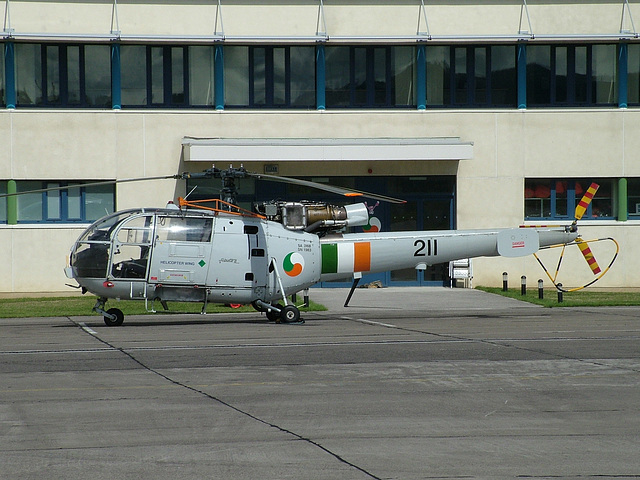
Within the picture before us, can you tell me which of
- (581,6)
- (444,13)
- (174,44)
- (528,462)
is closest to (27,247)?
(174,44)

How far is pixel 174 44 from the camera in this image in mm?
30484

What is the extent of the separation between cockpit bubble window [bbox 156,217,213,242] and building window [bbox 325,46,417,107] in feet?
43.7

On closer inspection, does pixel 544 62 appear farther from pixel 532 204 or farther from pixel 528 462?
pixel 528 462

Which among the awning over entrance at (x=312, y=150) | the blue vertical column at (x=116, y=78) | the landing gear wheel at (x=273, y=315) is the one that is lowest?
the landing gear wheel at (x=273, y=315)

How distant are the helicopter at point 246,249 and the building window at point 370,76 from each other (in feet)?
37.6

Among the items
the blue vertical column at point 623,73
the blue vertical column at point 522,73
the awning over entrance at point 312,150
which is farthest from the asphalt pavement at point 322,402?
the blue vertical column at point 623,73

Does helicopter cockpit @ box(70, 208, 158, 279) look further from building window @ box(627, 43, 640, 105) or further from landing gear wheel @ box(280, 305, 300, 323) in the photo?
building window @ box(627, 43, 640, 105)

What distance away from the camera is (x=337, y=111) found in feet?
101

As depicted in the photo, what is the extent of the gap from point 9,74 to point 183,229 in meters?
14.5

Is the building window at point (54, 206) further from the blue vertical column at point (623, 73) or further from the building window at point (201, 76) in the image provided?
A: the blue vertical column at point (623, 73)

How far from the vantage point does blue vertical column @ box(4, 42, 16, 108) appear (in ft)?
98.7

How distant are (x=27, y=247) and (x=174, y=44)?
8.52 metres

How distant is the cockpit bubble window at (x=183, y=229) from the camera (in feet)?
61.7

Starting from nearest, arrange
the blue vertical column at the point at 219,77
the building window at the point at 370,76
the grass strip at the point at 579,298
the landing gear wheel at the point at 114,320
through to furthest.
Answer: the landing gear wheel at the point at 114,320
the grass strip at the point at 579,298
the blue vertical column at the point at 219,77
the building window at the point at 370,76
